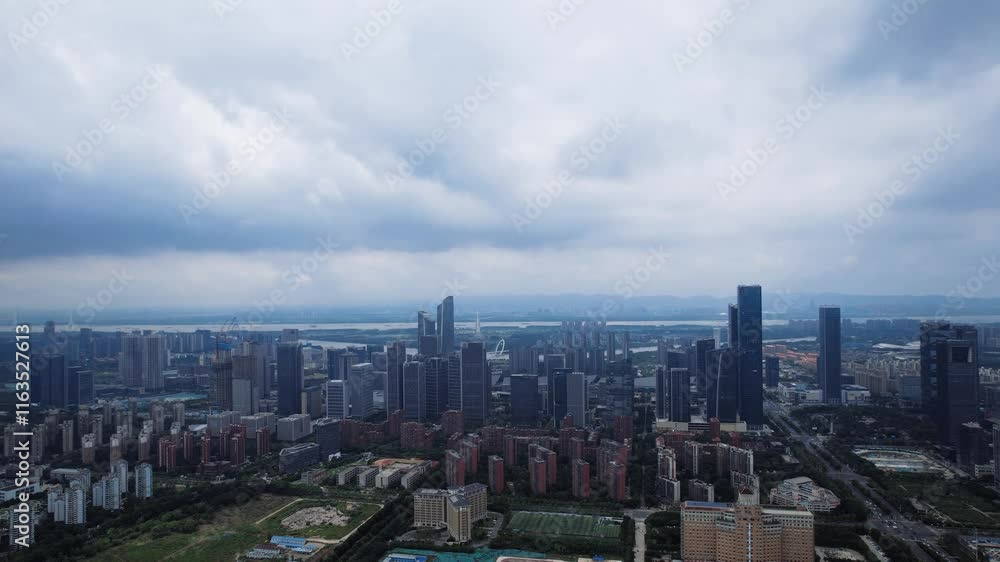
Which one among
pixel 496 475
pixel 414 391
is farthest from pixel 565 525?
pixel 414 391

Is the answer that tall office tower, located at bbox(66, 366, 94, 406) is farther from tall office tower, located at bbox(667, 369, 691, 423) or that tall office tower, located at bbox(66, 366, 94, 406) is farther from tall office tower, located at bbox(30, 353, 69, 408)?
tall office tower, located at bbox(667, 369, 691, 423)

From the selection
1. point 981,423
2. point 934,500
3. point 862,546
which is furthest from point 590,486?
point 981,423

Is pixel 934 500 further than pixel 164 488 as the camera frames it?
No

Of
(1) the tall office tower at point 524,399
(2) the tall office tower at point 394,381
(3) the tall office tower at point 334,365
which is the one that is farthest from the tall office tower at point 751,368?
(3) the tall office tower at point 334,365

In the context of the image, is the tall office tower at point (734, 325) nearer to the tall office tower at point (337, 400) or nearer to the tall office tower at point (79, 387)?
the tall office tower at point (337, 400)

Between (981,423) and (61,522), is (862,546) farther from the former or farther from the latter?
(61,522)

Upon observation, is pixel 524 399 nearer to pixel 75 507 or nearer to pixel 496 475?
pixel 496 475
